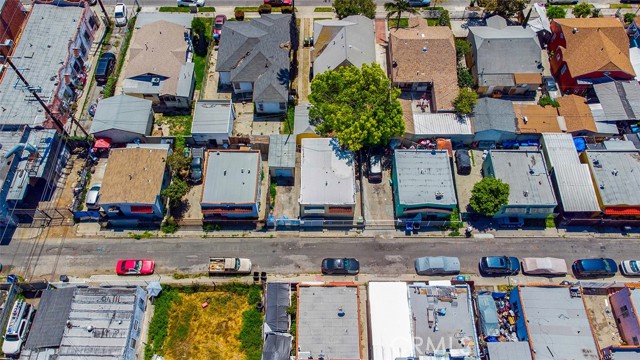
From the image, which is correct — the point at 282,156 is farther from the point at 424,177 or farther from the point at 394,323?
the point at 394,323

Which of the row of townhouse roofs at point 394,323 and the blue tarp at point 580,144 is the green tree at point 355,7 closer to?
the blue tarp at point 580,144

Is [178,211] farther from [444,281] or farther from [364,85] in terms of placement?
[444,281]

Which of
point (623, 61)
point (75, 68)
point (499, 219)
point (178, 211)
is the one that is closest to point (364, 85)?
point (499, 219)

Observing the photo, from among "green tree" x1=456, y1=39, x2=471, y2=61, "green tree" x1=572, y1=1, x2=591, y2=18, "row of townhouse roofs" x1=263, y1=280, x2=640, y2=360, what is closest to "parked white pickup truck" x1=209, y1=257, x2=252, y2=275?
"row of townhouse roofs" x1=263, y1=280, x2=640, y2=360

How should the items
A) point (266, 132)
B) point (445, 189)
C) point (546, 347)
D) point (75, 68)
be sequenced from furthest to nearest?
1. point (75, 68)
2. point (266, 132)
3. point (445, 189)
4. point (546, 347)

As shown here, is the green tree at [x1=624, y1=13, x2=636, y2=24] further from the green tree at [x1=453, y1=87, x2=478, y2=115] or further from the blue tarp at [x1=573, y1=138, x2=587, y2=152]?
the green tree at [x1=453, y1=87, x2=478, y2=115]

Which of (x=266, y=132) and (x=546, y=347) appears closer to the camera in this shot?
(x=546, y=347)

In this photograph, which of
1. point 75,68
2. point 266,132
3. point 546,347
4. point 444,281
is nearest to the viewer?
point 546,347
